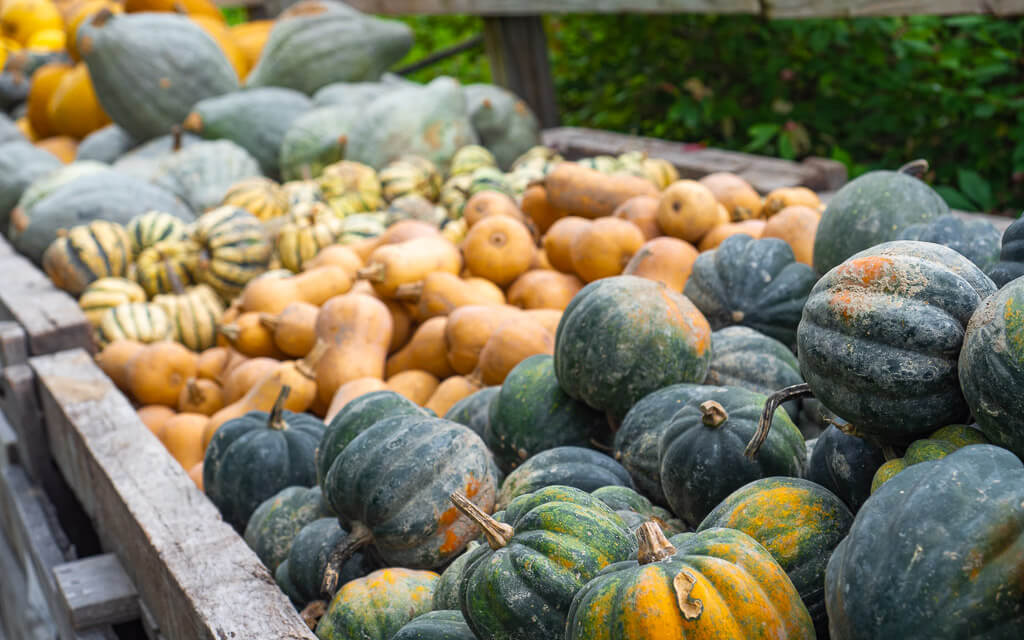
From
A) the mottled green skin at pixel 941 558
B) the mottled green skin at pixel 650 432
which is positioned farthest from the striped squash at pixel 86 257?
the mottled green skin at pixel 941 558

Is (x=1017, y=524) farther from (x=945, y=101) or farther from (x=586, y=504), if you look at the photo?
(x=945, y=101)

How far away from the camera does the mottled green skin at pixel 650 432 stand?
6.07ft

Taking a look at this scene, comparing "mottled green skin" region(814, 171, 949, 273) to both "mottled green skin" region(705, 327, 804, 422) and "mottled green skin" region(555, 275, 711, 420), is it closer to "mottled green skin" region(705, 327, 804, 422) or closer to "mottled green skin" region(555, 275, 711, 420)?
"mottled green skin" region(705, 327, 804, 422)

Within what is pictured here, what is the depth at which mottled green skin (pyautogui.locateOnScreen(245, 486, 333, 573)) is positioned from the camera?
205 cm

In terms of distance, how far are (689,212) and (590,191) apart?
1.81 ft

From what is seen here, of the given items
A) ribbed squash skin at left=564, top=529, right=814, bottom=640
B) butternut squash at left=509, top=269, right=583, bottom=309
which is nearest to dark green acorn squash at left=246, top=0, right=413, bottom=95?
butternut squash at left=509, top=269, right=583, bottom=309

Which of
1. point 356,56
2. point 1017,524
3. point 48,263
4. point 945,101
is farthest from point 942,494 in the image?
point 356,56

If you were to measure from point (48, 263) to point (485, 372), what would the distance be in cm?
244

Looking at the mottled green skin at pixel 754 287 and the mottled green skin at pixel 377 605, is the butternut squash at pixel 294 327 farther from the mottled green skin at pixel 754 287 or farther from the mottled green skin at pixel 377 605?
the mottled green skin at pixel 377 605

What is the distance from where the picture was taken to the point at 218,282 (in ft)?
13.1

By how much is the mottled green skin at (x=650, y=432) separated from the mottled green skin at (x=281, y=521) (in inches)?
25.8

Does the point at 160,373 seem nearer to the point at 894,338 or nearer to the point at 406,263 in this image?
the point at 406,263

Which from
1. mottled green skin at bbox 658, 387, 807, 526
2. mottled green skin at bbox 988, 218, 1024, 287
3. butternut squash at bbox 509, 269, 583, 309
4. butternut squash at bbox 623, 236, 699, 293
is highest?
mottled green skin at bbox 988, 218, 1024, 287

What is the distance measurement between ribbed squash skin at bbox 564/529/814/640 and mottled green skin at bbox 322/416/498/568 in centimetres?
64
